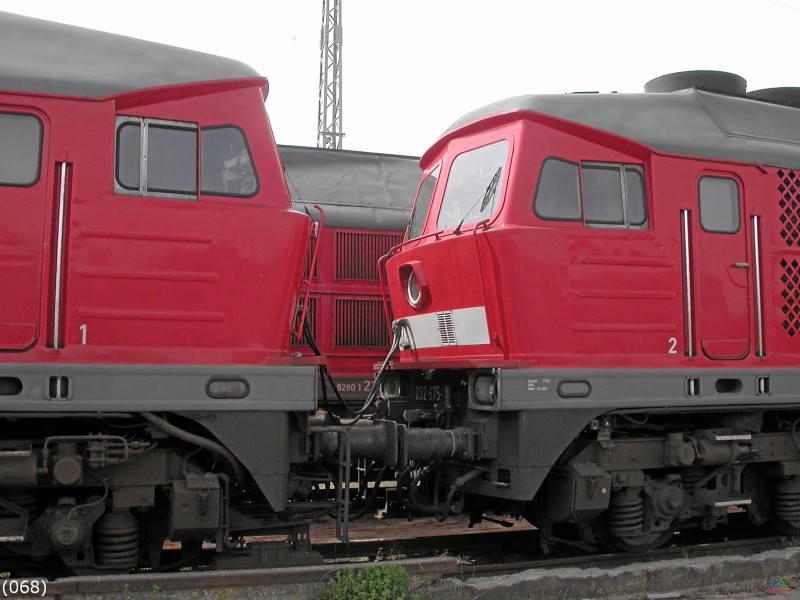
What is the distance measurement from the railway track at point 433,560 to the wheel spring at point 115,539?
309 mm

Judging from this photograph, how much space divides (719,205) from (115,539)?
5.70 m

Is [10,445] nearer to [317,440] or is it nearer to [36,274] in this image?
[36,274]

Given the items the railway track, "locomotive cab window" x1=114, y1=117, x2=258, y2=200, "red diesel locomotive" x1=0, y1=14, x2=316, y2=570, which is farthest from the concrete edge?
"locomotive cab window" x1=114, y1=117, x2=258, y2=200

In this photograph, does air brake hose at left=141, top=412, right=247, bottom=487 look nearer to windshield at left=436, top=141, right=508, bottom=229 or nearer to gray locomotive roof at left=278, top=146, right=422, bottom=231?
windshield at left=436, top=141, right=508, bottom=229

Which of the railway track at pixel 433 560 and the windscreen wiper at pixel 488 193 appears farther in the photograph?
the windscreen wiper at pixel 488 193

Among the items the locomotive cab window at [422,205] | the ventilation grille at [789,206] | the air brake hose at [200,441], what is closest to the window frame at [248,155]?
the air brake hose at [200,441]

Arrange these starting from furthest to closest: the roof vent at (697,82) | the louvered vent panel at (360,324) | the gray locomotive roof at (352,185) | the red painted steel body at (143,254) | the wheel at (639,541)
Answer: the gray locomotive roof at (352,185) → the louvered vent panel at (360,324) → the roof vent at (697,82) → the wheel at (639,541) → the red painted steel body at (143,254)

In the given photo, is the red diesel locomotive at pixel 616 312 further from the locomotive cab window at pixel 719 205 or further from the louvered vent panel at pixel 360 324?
the louvered vent panel at pixel 360 324

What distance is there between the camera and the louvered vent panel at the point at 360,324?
382 inches

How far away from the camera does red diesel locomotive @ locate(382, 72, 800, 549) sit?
6504 millimetres

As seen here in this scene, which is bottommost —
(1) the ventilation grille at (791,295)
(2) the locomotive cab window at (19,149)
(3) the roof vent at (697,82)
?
(1) the ventilation grille at (791,295)

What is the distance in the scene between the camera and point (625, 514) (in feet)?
22.8

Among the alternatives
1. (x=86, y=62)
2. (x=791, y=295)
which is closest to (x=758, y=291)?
(x=791, y=295)

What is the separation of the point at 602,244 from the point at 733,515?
4250mm
